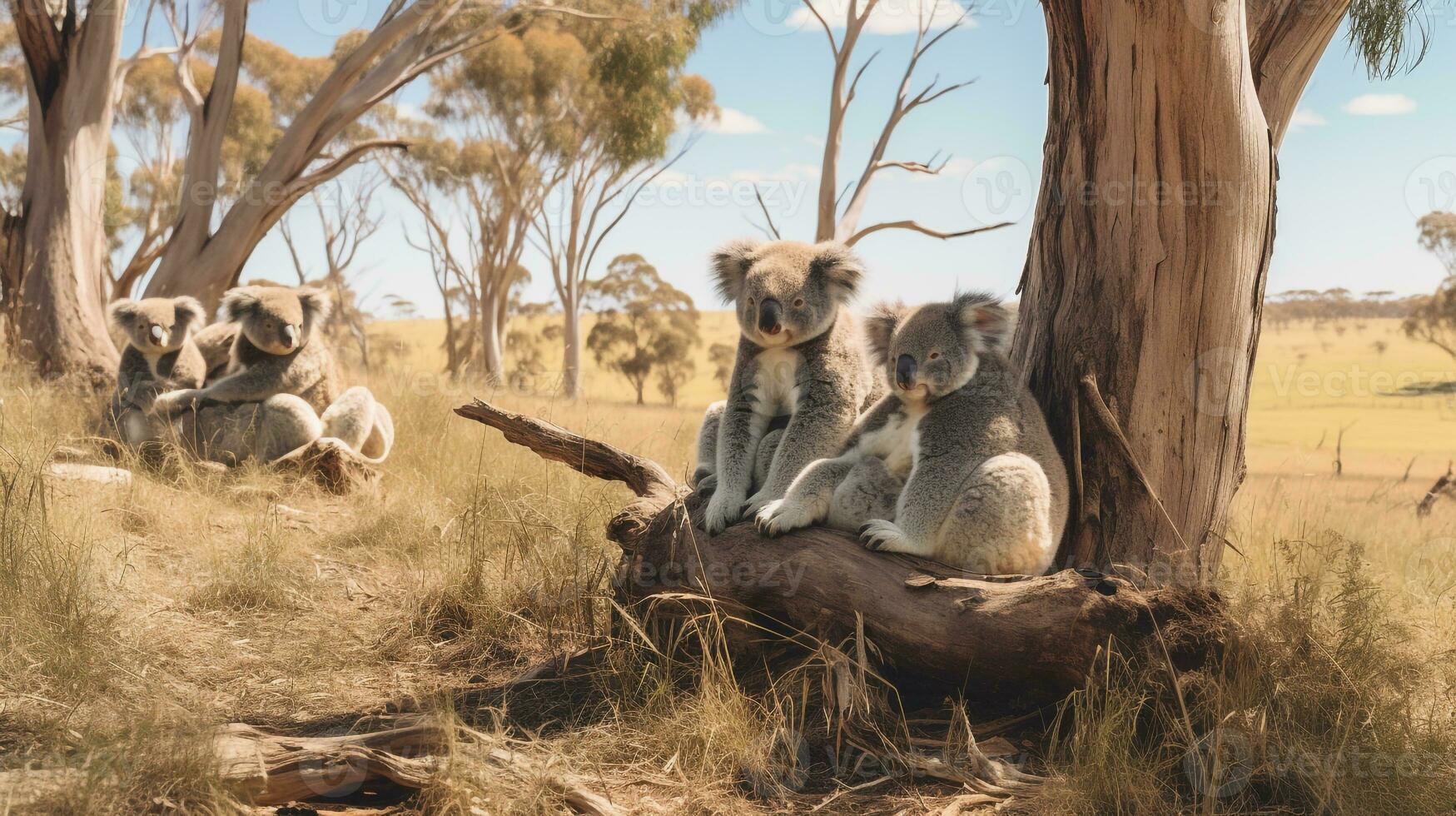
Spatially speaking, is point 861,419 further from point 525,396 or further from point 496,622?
point 525,396

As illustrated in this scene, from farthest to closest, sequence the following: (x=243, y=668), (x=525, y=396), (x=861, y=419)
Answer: (x=525, y=396)
(x=243, y=668)
(x=861, y=419)

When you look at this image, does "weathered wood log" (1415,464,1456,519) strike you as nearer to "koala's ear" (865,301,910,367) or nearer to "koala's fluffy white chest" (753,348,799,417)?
"koala's ear" (865,301,910,367)

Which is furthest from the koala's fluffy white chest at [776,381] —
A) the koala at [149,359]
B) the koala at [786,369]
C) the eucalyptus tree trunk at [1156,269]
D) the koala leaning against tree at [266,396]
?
the koala at [149,359]

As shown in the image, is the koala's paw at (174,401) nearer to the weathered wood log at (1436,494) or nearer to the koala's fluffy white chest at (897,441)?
the koala's fluffy white chest at (897,441)

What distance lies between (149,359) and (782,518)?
23.9ft

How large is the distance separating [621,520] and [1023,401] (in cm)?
210

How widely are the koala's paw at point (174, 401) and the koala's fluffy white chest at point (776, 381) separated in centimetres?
603

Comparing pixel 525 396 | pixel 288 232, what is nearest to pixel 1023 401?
pixel 525 396

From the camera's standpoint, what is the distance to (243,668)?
16.4 ft

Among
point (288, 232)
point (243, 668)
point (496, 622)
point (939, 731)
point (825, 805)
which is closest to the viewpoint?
point (825, 805)

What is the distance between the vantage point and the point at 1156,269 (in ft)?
14.4

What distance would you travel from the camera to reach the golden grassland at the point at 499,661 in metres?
3.48

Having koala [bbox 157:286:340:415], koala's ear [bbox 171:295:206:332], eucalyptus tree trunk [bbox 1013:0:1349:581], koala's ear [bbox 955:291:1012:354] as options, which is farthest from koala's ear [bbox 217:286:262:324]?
eucalyptus tree trunk [bbox 1013:0:1349:581]

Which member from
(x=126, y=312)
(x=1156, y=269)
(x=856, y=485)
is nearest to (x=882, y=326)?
(x=856, y=485)
